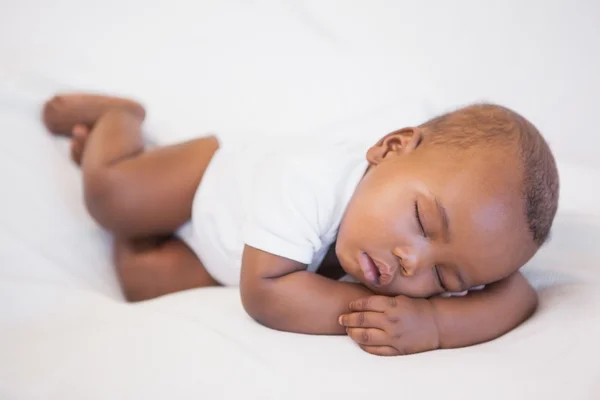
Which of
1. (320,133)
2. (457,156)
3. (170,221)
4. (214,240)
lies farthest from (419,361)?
(320,133)

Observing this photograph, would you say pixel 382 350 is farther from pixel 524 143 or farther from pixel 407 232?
pixel 524 143

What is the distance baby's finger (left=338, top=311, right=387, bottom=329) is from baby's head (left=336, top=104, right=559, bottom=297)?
0.21 ft

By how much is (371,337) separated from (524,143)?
0.38 m

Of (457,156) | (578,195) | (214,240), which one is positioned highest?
(457,156)

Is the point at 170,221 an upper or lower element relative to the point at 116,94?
lower

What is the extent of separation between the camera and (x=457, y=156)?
88 cm

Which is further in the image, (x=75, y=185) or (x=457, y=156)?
(x=75, y=185)

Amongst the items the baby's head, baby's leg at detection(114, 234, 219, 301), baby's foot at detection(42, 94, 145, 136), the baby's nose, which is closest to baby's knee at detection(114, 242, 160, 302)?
baby's leg at detection(114, 234, 219, 301)

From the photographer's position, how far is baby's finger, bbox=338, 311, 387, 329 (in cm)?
84

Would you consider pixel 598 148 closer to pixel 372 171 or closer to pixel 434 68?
pixel 434 68

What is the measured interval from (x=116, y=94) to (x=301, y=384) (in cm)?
93

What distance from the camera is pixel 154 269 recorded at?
3.94 ft

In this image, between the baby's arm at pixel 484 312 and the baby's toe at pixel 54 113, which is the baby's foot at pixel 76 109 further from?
the baby's arm at pixel 484 312

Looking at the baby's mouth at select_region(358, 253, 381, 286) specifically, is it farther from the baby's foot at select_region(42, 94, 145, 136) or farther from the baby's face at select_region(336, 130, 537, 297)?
the baby's foot at select_region(42, 94, 145, 136)
